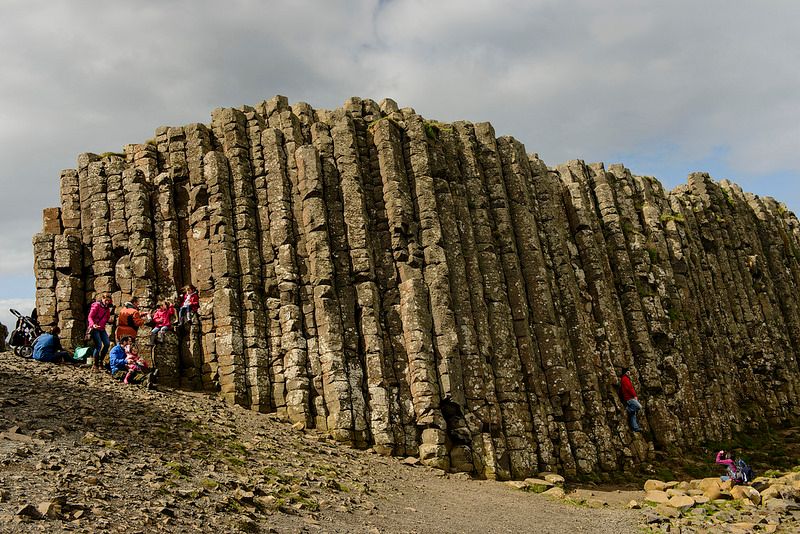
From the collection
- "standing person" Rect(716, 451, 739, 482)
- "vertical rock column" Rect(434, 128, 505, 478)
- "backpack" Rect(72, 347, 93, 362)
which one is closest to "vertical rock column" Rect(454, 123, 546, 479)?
"vertical rock column" Rect(434, 128, 505, 478)

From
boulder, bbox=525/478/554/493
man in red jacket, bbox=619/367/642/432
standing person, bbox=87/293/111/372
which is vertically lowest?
boulder, bbox=525/478/554/493

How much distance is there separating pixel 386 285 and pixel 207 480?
452 inches

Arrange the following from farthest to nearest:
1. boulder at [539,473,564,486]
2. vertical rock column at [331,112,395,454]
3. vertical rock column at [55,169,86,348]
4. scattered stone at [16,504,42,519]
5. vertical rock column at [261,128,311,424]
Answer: vertical rock column at [55,169,86,348] → vertical rock column at [261,128,311,424] → vertical rock column at [331,112,395,454] → boulder at [539,473,564,486] → scattered stone at [16,504,42,519]

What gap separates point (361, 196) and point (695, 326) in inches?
680

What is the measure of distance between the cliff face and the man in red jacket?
53cm

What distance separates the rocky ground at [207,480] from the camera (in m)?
12.1

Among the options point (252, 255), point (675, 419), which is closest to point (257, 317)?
point (252, 255)

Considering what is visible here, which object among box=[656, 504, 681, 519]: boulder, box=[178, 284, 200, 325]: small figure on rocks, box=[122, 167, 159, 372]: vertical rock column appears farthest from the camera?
box=[122, 167, 159, 372]: vertical rock column

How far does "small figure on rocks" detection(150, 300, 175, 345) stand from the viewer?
23.6 meters

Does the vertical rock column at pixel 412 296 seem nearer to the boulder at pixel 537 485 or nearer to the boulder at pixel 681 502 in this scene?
the boulder at pixel 537 485

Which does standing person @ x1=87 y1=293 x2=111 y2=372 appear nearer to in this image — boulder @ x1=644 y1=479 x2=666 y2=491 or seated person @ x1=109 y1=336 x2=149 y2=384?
seated person @ x1=109 y1=336 x2=149 y2=384

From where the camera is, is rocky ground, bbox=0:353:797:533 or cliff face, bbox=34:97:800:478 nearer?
rocky ground, bbox=0:353:797:533

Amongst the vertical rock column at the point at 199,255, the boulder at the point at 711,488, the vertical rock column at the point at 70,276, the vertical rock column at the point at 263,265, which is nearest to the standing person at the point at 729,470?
the boulder at the point at 711,488

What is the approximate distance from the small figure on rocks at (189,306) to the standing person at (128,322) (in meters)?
1.26
